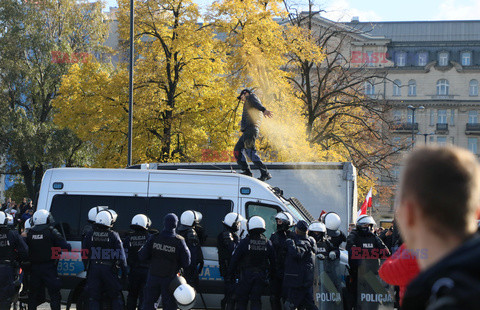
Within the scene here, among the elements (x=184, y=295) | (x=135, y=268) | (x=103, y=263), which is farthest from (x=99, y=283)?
(x=184, y=295)

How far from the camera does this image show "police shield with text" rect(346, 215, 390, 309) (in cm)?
1012

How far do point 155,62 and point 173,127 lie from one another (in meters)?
2.32

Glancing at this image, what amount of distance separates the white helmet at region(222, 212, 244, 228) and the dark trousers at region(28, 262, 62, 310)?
2724mm

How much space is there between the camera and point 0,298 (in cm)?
1010

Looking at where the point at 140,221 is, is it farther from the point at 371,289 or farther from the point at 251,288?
the point at 371,289

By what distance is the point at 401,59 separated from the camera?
69312 millimetres

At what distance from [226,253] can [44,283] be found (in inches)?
112

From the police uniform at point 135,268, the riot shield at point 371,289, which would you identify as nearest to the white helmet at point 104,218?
the police uniform at point 135,268

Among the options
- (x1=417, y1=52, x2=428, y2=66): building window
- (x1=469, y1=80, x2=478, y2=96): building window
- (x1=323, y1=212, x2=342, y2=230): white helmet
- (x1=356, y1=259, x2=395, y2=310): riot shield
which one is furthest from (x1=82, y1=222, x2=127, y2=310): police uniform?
(x1=469, y1=80, x2=478, y2=96): building window

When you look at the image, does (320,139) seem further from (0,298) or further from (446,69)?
(446,69)

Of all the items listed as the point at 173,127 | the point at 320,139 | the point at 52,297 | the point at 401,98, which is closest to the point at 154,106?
the point at 173,127

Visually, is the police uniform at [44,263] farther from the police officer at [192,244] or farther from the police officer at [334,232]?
the police officer at [334,232]

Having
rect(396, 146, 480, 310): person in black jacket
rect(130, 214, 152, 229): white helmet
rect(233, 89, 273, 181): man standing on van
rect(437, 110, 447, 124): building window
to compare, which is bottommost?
rect(130, 214, 152, 229): white helmet

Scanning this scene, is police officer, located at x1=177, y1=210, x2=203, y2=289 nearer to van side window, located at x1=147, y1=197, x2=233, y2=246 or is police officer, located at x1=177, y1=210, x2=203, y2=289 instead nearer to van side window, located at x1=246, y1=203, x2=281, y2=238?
van side window, located at x1=147, y1=197, x2=233, y2=246
